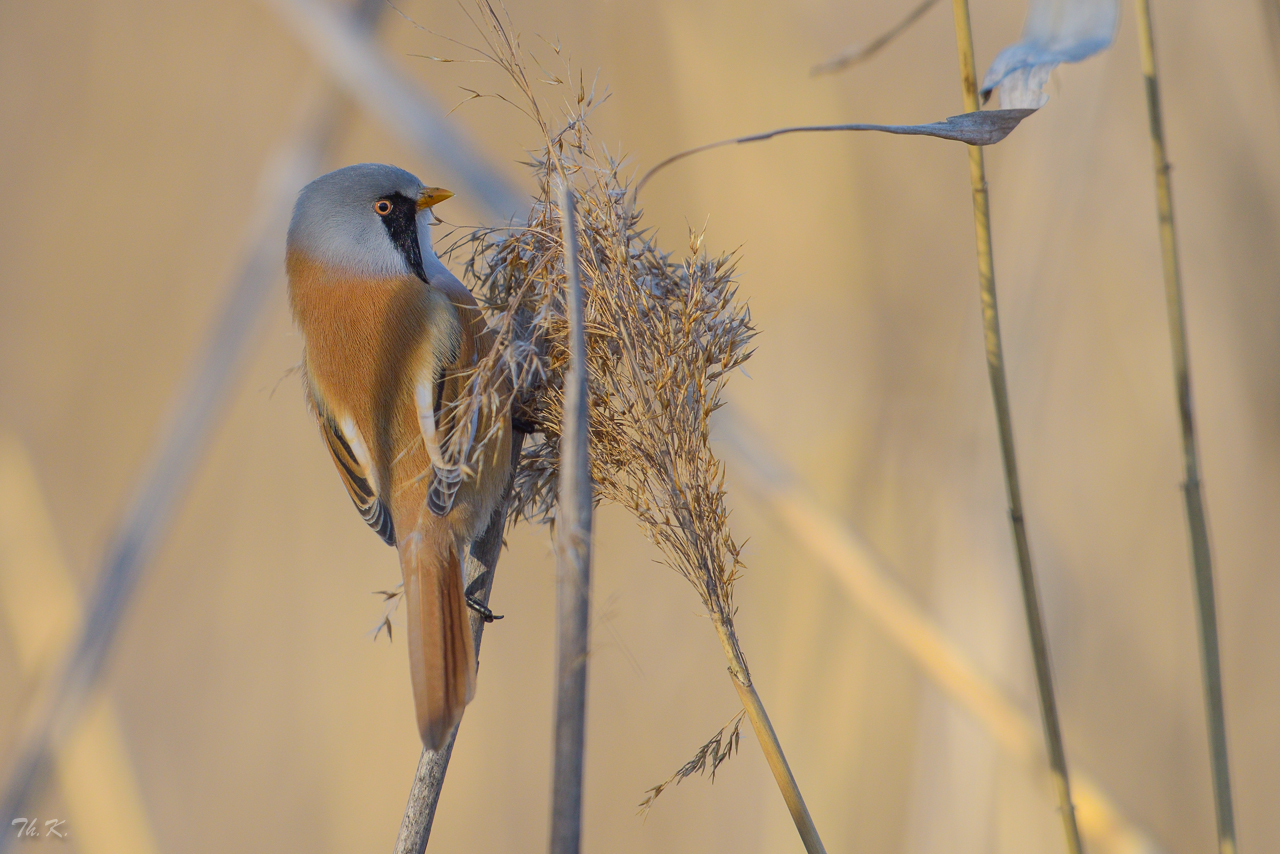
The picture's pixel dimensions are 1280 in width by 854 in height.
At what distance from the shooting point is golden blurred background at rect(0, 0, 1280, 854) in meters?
1.45

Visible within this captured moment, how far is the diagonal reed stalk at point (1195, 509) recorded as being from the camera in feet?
1.91

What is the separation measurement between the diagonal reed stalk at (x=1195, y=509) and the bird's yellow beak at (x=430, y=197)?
750 mm

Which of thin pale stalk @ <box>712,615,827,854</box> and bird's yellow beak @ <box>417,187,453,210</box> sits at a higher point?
bird's yellow beak @ <box>417,187,453,210</box>

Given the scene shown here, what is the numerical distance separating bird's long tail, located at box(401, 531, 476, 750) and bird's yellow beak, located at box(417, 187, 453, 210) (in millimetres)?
418

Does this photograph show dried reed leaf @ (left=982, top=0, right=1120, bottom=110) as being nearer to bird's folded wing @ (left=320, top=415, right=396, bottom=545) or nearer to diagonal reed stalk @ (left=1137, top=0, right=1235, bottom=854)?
diagonal reed stalk @ (left=1137, top=0, right=1235, bottom=854)

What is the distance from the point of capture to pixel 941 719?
153 centimetres

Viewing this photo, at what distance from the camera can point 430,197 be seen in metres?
1.06

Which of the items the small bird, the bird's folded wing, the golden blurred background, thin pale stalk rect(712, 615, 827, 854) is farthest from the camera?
the golden blurred background

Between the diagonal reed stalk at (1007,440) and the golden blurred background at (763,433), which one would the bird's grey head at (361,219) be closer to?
the golden blurred background at (763,433)

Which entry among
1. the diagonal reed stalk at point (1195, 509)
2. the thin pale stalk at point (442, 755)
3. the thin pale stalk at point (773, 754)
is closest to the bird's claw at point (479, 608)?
the thin pale stalk at point (442, 755)

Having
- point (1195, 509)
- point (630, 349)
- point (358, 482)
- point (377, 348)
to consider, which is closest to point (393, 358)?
point (377, 348)

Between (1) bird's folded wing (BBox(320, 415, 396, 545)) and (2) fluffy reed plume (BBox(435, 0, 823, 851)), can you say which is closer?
(2) fluffy reed plume (BBox(435, 0, 823, 851))

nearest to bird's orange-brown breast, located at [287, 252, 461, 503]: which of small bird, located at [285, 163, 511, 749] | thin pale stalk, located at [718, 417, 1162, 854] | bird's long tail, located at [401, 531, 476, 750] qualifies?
small bird, located at [285, 163, 511, 749]

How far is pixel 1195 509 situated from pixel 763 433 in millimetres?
1227
